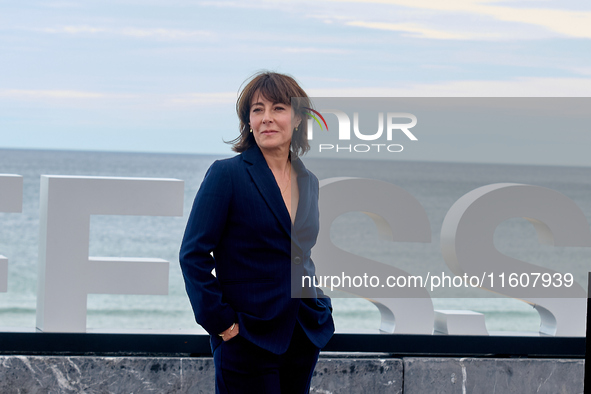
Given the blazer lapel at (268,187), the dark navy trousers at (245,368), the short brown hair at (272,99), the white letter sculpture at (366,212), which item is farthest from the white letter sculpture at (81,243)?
the dark navy trousers at (245,368)

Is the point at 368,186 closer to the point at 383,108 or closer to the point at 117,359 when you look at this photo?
the point at 383,108

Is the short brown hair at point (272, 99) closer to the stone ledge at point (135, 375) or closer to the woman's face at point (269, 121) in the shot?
the woman's face at point (269, 121)

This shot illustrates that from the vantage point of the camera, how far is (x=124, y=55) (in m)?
36.8

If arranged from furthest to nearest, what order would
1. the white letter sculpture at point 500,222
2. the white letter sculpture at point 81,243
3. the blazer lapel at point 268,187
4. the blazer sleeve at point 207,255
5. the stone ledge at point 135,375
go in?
the white letter sculpture at point 500,222 < the white letter sculpture at point 81,243 < the stone ledge at point 135,375 < the blazer lapel at point 268,187 < the blazer sleeve at point 207,255

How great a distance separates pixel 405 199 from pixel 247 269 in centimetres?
143

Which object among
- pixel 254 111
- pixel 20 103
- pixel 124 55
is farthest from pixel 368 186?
pixel 20 103

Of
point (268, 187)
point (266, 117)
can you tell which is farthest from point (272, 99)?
point (268, 187)

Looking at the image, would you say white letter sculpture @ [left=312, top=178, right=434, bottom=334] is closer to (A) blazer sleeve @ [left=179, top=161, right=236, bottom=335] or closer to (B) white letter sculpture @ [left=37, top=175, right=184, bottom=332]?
(B) white letter sculpture @ [left=37, top=175, right=184, bottom=332]

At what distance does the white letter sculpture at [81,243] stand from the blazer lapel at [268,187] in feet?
3.94

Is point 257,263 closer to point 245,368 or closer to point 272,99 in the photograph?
point 245,368

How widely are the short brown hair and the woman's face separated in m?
A: 0.02

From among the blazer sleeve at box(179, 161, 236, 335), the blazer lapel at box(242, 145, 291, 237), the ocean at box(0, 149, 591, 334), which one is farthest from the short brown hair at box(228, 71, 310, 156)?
the ocean at box(0, 149, 591, 334)

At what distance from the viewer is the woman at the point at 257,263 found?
6.73 feet

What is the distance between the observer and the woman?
2.05m
